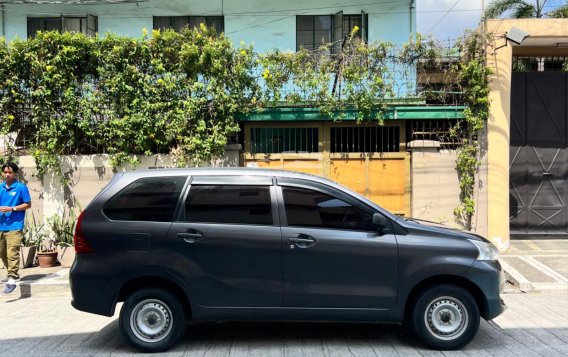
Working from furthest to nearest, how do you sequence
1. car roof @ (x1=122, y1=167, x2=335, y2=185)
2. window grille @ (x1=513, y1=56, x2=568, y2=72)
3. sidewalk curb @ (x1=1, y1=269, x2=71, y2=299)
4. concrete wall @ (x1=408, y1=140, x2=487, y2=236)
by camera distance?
window grille @ (x1=513, y1=56, x2=568, y2=72)
concrete wall @ (x1=408, y1=140, x2=487, y2=236)
sidewalk curb @ (x1=1, y1=269, x2=71, y2=299)
car roof @ (x1=122, y1=167, x2=335, y2=185)

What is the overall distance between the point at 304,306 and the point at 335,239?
73 cm

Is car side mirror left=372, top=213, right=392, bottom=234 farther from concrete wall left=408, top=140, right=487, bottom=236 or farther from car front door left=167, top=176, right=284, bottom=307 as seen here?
concrete wall left=408, top=140, right=487, bottom=236

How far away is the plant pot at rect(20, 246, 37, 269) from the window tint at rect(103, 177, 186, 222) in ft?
16.7

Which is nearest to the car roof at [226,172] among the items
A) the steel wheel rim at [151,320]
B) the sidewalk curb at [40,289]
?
the steel wheel rim at [151,320]

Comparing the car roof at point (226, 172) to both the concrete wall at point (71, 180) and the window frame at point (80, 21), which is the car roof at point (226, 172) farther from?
the window frame at point (80, 21)

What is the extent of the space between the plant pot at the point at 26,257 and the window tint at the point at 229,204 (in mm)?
5606

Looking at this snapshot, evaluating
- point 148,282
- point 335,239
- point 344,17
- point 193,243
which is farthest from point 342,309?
point 344,17

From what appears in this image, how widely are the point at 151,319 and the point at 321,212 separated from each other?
2.02 metres

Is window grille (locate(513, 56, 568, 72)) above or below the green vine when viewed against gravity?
above

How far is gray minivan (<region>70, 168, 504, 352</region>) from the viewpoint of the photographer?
16.6 ft

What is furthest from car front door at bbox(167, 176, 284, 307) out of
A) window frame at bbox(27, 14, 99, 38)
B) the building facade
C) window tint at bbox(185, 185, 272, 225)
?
window frame at bbox(27, 14, 99, 38)

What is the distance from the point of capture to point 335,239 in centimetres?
509

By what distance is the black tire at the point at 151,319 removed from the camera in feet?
16.9

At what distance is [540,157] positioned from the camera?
11.2 m
